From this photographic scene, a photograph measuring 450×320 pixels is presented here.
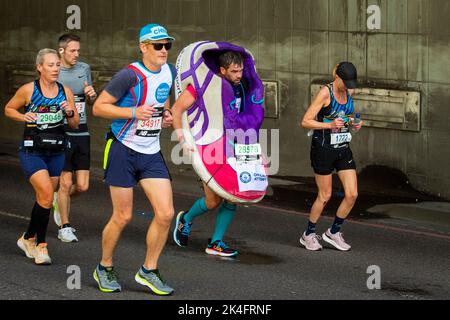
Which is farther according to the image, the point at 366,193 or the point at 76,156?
the point at 366,193

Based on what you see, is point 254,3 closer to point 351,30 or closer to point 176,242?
point 351,30

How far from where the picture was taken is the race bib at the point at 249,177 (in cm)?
1142

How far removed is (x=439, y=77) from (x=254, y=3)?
3184 mm

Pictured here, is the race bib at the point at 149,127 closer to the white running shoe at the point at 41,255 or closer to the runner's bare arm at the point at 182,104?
the runner's bare arm at the point at 182,104

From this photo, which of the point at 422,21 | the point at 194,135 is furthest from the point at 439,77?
the point at 194,135

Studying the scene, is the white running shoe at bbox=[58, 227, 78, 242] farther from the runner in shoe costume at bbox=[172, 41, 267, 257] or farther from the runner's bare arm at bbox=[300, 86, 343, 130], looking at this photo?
the runner's bare arm at bbox=[300, 86, 343, 130]

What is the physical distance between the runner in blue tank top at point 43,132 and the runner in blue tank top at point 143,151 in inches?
54.1

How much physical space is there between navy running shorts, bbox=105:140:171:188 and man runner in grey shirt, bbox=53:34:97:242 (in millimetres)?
2558

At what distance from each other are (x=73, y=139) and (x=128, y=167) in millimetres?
2860

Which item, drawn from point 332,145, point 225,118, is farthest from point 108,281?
point 332,145

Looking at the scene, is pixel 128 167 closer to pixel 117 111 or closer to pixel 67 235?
pixel 117 111

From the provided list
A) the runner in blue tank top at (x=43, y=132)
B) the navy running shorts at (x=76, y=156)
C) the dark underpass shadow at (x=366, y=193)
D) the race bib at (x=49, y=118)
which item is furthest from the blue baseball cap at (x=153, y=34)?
the dark underpass shadow at (x=366, y=193)

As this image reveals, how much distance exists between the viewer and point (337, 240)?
480 inches
